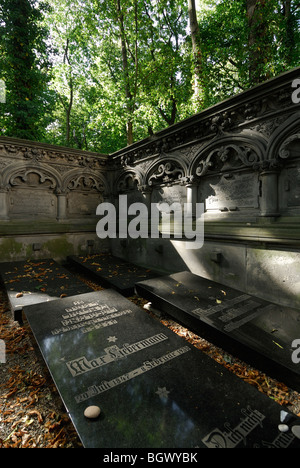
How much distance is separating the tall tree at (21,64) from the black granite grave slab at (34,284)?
24.9 ft

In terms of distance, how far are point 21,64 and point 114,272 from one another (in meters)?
11.1

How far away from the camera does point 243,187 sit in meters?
4.98

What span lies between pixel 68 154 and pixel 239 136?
5.94 metres

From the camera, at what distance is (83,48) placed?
14.2m

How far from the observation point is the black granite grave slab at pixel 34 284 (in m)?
3.95

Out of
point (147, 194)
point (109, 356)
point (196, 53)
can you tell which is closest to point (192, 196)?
point (147, 194)

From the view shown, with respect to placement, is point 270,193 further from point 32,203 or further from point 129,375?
point 32,203

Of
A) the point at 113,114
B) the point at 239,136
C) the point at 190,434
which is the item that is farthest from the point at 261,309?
the point at 113,114

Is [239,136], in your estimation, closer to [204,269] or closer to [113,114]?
[204,269]

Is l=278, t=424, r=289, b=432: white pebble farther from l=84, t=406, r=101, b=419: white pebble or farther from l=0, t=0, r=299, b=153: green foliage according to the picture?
l=0, t=0, r=299, b=153: green foliage

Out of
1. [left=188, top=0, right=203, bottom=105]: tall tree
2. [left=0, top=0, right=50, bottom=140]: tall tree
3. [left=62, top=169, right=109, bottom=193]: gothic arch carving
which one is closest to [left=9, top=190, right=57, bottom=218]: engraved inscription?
[left=62, top=169, right=109, bottom=193]: gothic arch carving

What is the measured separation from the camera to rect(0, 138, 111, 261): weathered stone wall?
6.91 m
